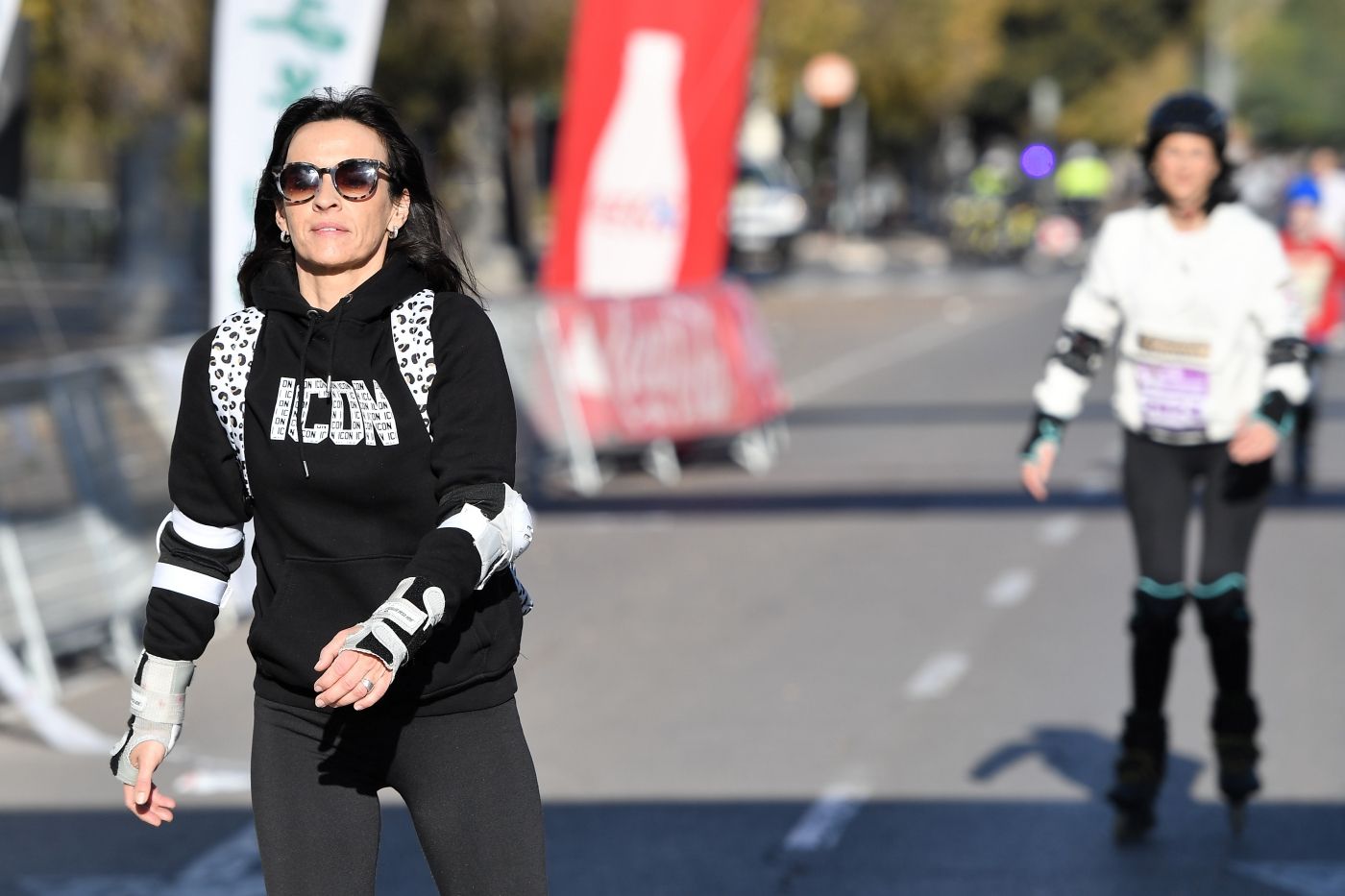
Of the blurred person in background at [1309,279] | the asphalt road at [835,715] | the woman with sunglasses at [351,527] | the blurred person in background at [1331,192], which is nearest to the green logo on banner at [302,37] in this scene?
the asphalt road at [835,715]

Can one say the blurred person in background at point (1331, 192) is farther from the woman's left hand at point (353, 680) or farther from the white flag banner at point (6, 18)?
the woman's left hand at point (353, 680)

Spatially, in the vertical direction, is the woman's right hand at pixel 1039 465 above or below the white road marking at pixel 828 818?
above

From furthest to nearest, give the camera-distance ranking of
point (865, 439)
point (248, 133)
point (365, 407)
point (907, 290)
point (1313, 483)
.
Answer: point (907, 290), point (865, 439), point (1313, 483), point (248, 133), point (365, 407)

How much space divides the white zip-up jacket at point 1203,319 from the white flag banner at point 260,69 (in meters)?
4.07

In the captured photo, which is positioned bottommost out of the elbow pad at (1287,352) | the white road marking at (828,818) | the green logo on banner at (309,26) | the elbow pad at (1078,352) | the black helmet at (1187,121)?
the white road marking at (828,818)

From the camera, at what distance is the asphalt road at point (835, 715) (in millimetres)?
5871

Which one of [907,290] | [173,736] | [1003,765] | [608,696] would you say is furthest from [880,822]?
[907,290]

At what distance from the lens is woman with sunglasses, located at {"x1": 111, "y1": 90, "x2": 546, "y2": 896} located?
3.31 m

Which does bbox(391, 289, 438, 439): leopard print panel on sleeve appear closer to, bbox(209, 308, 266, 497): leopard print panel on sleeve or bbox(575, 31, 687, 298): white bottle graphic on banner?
bbox(209, 308, 266, 497): leopard print panel on sleeve

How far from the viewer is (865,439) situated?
16.0 m

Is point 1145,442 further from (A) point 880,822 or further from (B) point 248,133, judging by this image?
(B) point 248,133

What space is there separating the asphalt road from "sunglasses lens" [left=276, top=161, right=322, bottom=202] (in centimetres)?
272

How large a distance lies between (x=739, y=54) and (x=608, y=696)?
789 cm

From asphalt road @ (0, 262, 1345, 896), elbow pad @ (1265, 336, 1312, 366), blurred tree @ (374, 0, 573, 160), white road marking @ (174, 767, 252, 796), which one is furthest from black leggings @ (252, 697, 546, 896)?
blurred tree @ (374, 0, 573, 160)
